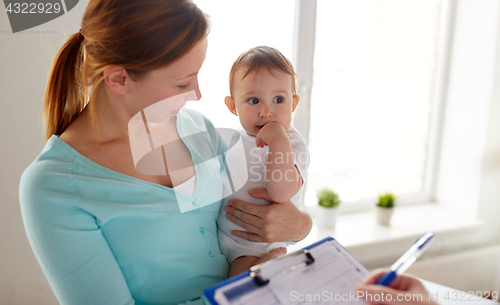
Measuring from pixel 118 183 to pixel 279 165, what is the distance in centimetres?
41

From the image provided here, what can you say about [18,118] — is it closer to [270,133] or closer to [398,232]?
[270,133]

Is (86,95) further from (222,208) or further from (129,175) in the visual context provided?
(222,208)

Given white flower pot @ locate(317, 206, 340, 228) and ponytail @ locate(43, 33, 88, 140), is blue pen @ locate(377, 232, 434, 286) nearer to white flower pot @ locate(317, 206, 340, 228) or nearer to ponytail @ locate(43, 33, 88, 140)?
ponytail @ locate(43, 33, 88, 140)

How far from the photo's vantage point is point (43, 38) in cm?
116

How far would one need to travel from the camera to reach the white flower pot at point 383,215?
6.53 ft

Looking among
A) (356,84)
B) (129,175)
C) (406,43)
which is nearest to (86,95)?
(129,175)

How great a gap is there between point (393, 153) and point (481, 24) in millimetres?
852

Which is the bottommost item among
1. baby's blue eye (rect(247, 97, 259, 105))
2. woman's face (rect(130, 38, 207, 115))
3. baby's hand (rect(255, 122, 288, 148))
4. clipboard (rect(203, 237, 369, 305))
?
clipboard (rect(203, 237, 369, 305))

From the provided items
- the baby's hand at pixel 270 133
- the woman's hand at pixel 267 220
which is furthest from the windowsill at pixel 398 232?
the baby's hand at pixel 270 133

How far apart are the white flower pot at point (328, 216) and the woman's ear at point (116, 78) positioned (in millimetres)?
1333

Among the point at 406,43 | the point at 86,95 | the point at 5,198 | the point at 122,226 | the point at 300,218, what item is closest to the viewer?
the point at 122,226

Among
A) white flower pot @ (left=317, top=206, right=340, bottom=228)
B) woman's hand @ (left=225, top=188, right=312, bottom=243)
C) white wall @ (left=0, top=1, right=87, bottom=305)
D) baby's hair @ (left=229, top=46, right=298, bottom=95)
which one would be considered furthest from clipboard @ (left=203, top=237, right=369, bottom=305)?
white flower pot @ (left=317, top=206, right=340, bottom=228)

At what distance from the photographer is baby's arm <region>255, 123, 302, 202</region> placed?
3.19 ft

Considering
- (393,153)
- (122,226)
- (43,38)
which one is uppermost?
(43,38)
